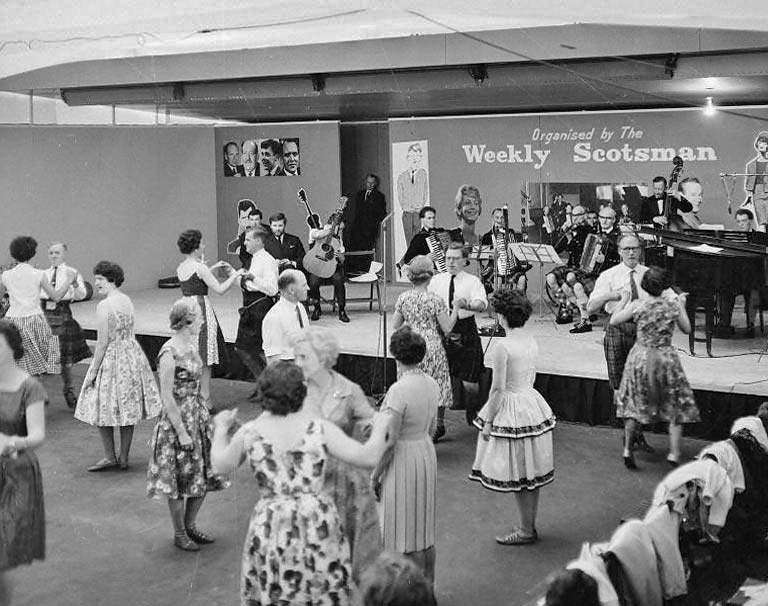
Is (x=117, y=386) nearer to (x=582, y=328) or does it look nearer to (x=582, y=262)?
(x=582, y=328)

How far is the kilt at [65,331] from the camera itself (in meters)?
8.74

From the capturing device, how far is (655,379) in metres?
6.84

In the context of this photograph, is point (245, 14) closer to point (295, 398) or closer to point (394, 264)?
point (295, 398)

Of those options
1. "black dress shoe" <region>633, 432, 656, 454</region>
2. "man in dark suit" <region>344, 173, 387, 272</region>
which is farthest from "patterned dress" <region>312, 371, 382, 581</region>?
"man in dark suit" <region>344, 173, 387, 272</region>

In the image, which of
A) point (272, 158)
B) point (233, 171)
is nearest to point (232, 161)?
point (233, 171)

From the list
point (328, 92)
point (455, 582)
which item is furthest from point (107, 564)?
point (328, 92)

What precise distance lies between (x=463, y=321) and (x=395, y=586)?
4996 mm

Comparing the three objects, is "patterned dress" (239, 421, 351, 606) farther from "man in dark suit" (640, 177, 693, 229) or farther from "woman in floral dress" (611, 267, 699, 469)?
"man in dark suit" (640, 177, 693, 229)

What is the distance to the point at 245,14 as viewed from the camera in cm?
559

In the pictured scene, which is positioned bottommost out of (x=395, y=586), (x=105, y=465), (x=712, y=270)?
(x=105, y=465)

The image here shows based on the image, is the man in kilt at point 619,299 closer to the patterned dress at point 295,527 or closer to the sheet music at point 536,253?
the sheet music at point 536,253

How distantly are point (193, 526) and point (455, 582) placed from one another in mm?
1473

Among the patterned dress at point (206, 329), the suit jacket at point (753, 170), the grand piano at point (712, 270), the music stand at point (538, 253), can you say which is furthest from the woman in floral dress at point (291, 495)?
the suit jacket at point (753, 170)

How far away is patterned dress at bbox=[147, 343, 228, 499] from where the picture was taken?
18.1 feet
